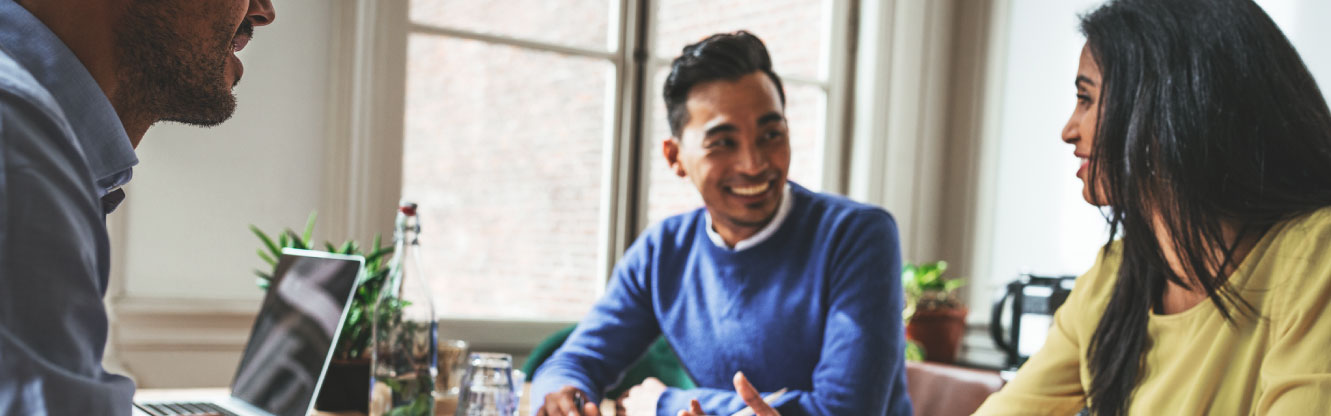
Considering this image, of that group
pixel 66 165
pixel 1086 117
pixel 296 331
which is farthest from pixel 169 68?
pixel 1086 117

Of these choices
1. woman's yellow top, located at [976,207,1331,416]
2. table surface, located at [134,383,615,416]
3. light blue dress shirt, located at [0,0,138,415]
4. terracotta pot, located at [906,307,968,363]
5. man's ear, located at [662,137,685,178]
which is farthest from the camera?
terracotta pot, located at [906,307,968,363]

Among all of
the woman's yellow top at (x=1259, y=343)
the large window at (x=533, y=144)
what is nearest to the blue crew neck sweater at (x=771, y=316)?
the woman's yellow top at (x=1259, y=343)

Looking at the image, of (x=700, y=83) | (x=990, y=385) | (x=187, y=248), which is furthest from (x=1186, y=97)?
(x=187, y=248)

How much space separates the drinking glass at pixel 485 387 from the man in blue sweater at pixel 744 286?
30cm

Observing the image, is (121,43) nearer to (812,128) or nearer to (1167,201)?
(1167,201)

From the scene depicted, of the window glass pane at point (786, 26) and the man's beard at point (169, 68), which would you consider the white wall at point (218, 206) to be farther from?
the man's beard at point (169, 68)

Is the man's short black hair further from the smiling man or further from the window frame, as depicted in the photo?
the smiling man

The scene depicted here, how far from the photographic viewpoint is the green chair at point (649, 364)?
2.08 metres

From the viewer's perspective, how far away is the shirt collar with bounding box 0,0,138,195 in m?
0.62

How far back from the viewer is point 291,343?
146 cm

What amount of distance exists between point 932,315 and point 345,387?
1.89m

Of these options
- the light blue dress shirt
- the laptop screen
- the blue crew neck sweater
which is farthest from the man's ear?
the light blue dress shirt

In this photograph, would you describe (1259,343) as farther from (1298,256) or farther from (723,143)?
(723,143)

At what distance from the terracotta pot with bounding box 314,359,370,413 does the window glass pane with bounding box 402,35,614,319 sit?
1.13 meters
